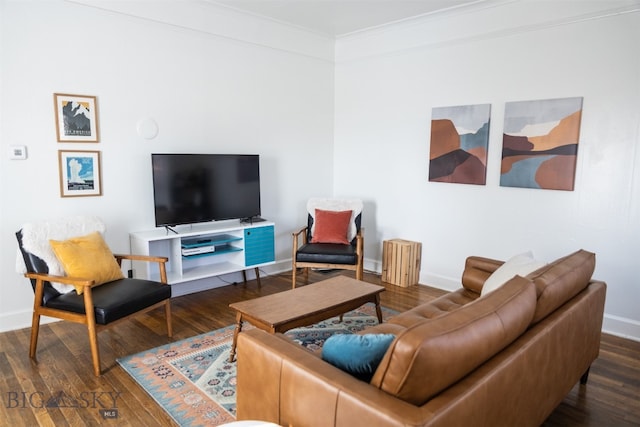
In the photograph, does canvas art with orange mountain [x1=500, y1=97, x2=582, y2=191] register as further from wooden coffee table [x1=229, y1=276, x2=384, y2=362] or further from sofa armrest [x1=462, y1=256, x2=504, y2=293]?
wooden coffee table [x1=229, y1=276, x2=384, y2=362]

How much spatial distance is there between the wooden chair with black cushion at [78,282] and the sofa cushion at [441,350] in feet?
6.86

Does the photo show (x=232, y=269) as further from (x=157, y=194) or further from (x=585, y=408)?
(x=585, y=408)

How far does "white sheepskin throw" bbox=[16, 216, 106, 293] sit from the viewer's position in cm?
299

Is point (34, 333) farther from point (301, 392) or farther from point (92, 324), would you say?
point (301, 392)

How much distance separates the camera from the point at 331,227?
185 inches

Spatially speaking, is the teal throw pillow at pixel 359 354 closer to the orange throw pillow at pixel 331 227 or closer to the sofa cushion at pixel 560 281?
the sofa cushion at pixel 560 281

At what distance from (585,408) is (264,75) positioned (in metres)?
4.18

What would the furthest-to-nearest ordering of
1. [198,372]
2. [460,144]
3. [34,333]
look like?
[460,144]
[34,333]
[198,372]

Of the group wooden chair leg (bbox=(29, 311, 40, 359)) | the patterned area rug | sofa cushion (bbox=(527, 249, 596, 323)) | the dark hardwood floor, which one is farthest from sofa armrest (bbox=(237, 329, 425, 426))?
wooden chair leg (bbox=(29, 311, 40, 359))

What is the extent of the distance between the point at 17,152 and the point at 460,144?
396cm

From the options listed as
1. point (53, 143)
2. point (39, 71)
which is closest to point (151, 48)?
point (39, 71)

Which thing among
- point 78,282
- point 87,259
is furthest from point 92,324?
point 87,259

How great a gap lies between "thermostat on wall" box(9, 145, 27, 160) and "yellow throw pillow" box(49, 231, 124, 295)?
0.81m

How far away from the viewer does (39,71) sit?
338 centimetres
